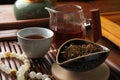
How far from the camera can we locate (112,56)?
0.76m

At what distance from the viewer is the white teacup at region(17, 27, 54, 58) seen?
720 millimetres

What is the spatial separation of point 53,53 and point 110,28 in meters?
0.21

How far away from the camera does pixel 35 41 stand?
0.72m

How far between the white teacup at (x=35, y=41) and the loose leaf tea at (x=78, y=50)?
0.09m

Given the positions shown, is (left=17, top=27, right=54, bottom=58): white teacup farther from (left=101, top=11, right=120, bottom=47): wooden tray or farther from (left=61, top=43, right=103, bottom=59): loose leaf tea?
(left=101, top=11, right=120, bottom=47): wooden tray

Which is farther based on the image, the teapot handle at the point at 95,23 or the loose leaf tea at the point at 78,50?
the teapot handle at the point at 95,23

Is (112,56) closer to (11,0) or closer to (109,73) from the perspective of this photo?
(109,73)

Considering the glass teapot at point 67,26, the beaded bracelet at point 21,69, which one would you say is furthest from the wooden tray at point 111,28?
the beaded bracelet at point 21,69

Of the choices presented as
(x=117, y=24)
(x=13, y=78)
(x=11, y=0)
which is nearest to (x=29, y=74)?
(x=13, y=78)

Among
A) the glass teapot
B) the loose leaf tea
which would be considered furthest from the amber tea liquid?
the loose leaf tea

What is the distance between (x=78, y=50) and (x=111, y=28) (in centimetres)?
25

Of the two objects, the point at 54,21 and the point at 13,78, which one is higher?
the point at 54,21

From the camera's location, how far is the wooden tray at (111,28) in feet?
2.69

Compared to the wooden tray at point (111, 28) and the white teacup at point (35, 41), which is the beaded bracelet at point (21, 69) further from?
the wooden tray at point (111, 28)
